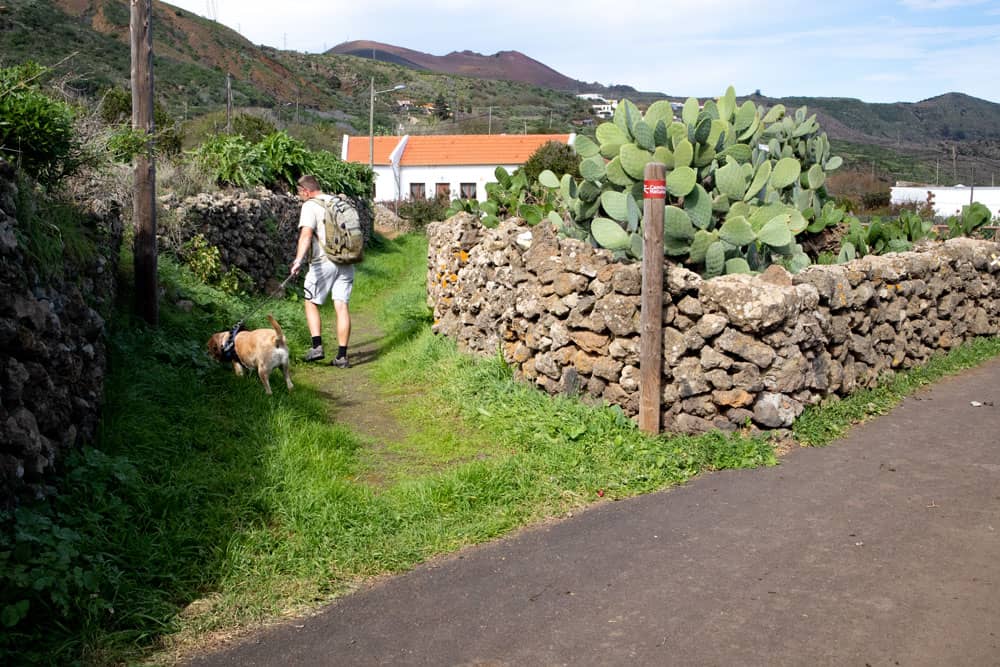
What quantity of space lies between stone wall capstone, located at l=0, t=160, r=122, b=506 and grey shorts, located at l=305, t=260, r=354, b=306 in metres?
3.31

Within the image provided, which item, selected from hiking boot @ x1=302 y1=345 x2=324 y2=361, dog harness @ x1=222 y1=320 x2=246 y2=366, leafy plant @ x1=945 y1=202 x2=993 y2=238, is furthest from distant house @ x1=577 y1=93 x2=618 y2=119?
dog harness @ x1=222 y1=320 x2=246 y2=366

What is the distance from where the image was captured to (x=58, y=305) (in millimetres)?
5215

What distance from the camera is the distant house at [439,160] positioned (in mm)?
46438

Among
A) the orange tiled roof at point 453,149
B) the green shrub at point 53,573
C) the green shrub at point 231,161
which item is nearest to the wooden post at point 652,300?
the green shrub at point 53,573

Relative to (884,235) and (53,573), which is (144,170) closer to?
(53,573)

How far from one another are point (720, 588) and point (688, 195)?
3.98 meters

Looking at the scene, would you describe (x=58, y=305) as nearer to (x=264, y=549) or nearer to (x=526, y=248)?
(x=264, y=549)

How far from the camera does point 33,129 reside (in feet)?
20.0

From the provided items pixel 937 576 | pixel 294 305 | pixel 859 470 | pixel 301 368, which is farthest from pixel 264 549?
pixel 294 305

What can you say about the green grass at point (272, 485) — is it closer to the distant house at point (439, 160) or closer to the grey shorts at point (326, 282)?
the grey shorts at point (326, 282)

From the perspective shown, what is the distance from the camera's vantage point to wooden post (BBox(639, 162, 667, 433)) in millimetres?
6535

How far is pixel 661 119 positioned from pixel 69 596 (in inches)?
231

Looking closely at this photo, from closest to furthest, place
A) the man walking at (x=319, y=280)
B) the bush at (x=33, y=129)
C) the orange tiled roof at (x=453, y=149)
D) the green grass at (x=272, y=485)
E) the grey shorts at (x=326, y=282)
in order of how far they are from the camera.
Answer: the green grass at (x=272, y=485)
the bush at (x=33, y=129)
the man walking at (x=319, y=280)
the grey shorts at (x=326, y=282)
the orange tiled roof at (x=453, y=149)

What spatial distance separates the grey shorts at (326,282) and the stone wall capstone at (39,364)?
3.31 metres
